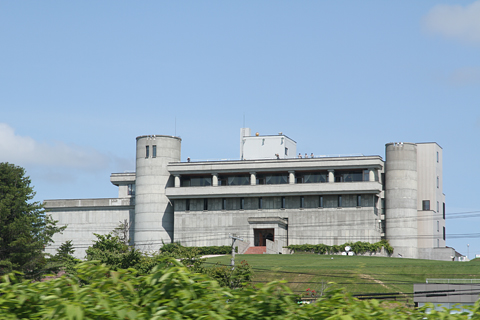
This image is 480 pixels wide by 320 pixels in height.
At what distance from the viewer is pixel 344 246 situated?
289ft

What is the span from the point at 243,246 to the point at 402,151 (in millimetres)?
27319

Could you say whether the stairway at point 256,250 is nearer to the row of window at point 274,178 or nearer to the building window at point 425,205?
the row of window at point 274,178

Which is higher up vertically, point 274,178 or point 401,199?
point 274,178

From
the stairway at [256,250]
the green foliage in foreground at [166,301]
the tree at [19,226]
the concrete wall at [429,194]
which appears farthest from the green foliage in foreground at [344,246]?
the green foliage in foreground at [166,301]

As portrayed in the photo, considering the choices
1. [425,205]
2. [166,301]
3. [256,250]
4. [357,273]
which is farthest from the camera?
[425,205]

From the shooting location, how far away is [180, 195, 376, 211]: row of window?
89.2 m

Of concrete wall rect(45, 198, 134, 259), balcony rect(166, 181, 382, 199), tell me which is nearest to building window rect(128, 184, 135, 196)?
concrete wall rect(45, 198, 134, 259)

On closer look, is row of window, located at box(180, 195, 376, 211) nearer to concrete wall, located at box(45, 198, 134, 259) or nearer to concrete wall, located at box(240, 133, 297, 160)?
concrete wall, located at box(240, 133, 297, 160)

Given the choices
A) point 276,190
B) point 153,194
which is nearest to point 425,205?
point 276,190

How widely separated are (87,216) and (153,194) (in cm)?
1472

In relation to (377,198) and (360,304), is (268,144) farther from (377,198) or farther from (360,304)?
(360,304)

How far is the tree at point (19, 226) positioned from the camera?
65.9 meters

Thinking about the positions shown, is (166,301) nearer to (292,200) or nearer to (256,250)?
(256,250)

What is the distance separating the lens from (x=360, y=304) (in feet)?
21.4
